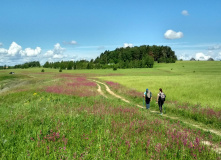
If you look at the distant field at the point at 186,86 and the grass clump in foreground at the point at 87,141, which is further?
the distant field at the point at 186,86

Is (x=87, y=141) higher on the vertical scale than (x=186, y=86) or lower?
higher

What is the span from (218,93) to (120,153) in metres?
19.3

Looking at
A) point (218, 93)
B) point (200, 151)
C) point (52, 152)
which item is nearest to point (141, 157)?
point (200, 151)

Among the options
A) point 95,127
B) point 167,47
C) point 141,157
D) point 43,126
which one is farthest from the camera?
point 167,47

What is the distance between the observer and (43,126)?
258 inches

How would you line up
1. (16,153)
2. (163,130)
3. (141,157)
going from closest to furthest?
(16,153)
(141,157)
(163,130)

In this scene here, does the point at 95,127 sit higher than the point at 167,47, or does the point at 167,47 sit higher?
the point at 167,47

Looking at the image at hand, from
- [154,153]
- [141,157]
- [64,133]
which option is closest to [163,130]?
[154,153]

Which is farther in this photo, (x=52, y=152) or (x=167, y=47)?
(x=167, y=47)

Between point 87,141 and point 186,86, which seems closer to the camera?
point 87,141

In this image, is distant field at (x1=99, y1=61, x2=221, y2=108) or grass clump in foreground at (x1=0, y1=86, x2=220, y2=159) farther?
distant field at (x1=99, y1=61, x2=221, y2=108)

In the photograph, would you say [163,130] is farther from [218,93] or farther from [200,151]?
[218,93]

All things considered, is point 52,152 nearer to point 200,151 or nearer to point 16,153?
point 16,153

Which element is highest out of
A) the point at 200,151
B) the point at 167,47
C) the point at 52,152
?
the point at 167,47
